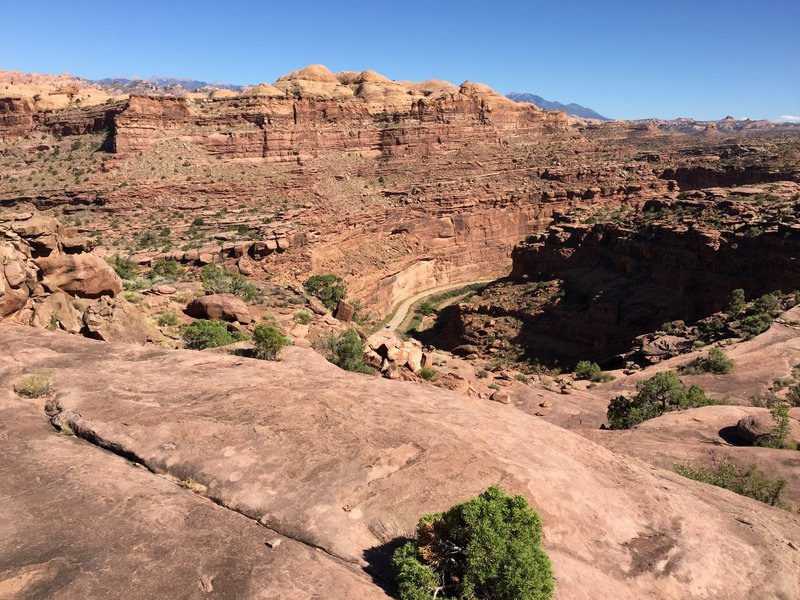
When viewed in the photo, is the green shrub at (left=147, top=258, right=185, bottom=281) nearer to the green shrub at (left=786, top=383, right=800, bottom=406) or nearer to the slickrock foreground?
the slickrock foreground

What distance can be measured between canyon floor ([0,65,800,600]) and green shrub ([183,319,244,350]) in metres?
0.50

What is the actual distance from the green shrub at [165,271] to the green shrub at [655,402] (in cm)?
2590

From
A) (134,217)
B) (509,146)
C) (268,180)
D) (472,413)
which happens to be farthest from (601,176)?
(472,413)

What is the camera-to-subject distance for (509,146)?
68.1 metres

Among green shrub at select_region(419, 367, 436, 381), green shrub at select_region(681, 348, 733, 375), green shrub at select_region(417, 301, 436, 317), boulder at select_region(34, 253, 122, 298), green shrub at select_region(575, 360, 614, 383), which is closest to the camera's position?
boulder at select_region(34, 253, 122, 298)

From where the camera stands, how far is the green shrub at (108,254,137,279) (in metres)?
28.9

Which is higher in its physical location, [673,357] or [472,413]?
[472,413]

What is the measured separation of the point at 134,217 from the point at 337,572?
44.2 meters

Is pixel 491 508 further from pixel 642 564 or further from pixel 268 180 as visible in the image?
pixel 268 180

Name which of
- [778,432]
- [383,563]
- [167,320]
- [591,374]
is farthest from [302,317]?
[383,563]

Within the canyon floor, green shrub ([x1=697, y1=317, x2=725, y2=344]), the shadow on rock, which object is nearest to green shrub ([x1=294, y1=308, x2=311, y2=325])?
the canyon floor

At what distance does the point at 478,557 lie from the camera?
568 cm

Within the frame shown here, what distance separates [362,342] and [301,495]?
14.8 meters

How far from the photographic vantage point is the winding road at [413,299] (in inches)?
1851
